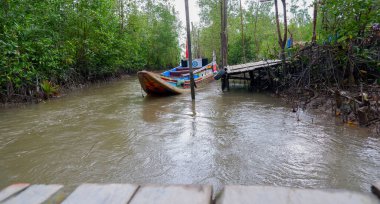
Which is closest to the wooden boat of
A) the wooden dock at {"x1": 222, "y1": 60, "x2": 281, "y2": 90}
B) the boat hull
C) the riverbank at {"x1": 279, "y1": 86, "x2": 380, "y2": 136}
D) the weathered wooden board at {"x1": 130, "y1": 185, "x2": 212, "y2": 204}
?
the boat hull

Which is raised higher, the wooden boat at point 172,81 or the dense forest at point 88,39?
the dense forest at point 88,39

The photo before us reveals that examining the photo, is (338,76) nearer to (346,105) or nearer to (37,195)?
(346,105)

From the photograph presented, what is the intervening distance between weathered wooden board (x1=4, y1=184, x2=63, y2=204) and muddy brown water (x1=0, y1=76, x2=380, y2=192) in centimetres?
187

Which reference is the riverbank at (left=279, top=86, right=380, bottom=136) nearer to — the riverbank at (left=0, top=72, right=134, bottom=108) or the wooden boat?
the wooden boat

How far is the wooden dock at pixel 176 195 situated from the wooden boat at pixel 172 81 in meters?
8.21

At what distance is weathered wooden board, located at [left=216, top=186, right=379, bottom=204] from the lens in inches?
37.4

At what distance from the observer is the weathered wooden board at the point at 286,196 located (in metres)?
0.95

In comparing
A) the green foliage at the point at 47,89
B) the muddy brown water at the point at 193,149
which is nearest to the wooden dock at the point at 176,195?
the muddy brown water at the point at 193,149

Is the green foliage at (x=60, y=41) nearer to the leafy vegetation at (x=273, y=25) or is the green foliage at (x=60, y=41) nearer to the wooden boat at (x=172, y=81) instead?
the wooden boat at (x=172, y=81)

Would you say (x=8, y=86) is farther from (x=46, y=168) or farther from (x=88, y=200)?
(x=88, y=200)

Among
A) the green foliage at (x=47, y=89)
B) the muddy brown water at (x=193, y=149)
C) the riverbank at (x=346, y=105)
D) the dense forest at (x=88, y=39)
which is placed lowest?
the muddy brown water at (x=193, y=149)

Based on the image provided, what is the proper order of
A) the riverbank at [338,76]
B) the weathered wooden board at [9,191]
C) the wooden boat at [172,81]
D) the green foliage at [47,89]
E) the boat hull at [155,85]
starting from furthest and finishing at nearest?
the green foliage at [47,89] < the wooden boat at [172,81] < the boat hull at [155,85] < the riverbank at [338,76] < the weathered wooden board at [9,191]

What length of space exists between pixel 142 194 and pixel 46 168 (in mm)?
3178

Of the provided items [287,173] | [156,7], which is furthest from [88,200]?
[156,7]
